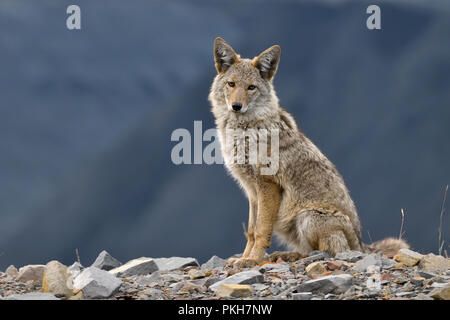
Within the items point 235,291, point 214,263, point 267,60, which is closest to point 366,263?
point 235,291

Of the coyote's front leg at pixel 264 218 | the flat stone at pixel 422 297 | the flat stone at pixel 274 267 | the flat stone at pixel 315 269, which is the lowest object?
the flat stone at pixel 422 297

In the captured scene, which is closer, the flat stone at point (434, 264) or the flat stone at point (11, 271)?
the flat stone at point (434, 264)

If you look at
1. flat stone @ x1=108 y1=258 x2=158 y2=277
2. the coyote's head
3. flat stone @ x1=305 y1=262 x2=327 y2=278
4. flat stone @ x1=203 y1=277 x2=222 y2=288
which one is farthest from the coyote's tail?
flat stone @ x1=108 y1=258 x2=158 y2=277

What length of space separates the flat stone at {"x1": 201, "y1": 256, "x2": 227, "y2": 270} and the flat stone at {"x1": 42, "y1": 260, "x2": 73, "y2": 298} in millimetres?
2929

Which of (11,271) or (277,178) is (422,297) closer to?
(277,178)

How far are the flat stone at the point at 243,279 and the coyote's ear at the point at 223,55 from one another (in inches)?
151

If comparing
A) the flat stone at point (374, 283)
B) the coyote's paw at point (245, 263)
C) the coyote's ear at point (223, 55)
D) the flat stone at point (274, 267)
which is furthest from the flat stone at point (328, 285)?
the coyote's ear at point (223, 55)

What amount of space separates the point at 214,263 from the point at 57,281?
10.9 ft

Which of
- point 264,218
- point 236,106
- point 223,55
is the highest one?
point 223,55

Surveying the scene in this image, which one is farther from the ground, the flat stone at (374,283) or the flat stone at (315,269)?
the flat stone at (315,269)

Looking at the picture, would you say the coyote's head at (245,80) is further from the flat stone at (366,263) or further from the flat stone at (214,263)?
the flat stone at (366,263)

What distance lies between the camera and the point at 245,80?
936cm

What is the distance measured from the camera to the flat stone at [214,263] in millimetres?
9781

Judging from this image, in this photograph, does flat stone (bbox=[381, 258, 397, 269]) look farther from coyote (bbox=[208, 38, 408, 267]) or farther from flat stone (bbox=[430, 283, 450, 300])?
flat stone (bbox=[430, 283, 450, 300])
